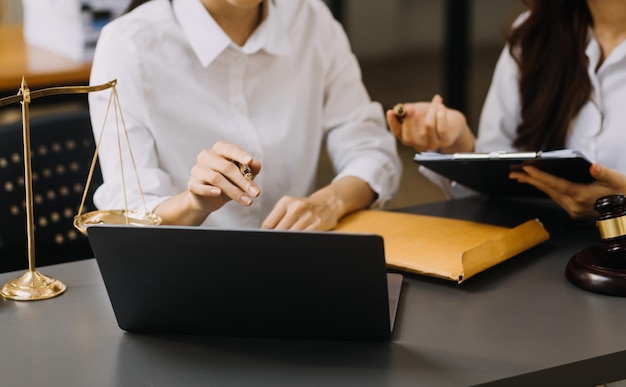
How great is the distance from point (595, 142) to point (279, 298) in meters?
0.96

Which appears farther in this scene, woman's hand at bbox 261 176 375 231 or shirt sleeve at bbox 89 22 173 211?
shirt sleeve at bbox 89 22 173 211

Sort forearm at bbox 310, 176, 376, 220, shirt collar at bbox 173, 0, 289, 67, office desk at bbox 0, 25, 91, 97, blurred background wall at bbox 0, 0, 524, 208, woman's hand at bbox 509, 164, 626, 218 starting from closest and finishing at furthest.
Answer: woman's hand at bbox 509, 164, 626, 218 → forearm at bbox 310, 176, 376, 220 → shirt collar at bbox 173, 0, 289, 67 → office desk at bbox 0, 25, 91, 97 → blurred background wall at bbox 0, 0, 524, 208

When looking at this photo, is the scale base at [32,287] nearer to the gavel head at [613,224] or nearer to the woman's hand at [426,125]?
the woman's hand at [426,125]

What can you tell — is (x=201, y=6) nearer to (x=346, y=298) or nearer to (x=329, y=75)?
(x=329, y=75)

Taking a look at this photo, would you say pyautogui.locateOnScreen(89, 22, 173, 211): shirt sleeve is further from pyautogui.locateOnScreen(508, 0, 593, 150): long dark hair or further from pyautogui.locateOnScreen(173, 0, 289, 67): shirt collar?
pyautogui.locateOnScreen(508, 0, 593, 150): long dark hair

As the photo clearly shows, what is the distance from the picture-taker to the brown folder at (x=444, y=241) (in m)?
1.31

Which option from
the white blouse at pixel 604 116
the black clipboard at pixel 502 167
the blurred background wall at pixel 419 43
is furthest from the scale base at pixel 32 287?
the blurred background wall at pixel 419 43

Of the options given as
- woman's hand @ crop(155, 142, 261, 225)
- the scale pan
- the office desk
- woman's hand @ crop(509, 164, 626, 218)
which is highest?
woman's hand @ crop(155, 142, 261, 225)

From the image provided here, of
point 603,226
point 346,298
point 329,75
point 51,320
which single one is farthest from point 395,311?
point 329,75

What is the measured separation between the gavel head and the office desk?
184cm

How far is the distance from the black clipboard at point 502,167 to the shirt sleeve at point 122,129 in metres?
0.50

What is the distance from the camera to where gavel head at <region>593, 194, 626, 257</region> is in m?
1.25

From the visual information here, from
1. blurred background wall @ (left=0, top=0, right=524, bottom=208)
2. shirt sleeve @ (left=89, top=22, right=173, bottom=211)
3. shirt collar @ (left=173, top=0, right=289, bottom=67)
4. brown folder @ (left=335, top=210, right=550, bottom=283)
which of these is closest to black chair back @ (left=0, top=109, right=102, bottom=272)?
shirt sleeve @ (left=89, top=22, right=173, bottom=211)

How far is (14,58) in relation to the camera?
290 cm
